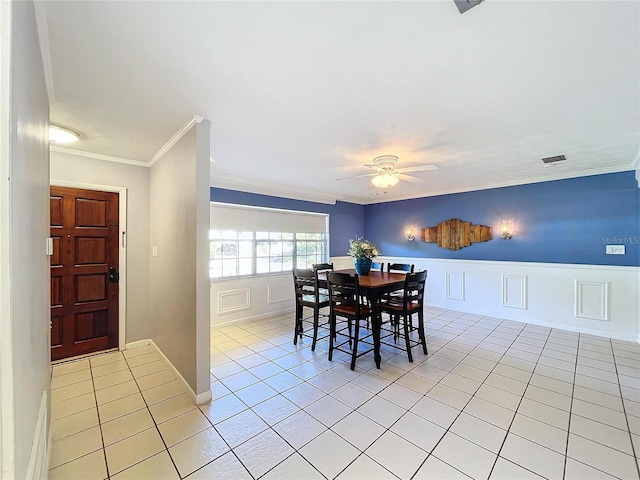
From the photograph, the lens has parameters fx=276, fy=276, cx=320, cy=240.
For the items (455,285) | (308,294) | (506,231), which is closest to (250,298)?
(308,294)

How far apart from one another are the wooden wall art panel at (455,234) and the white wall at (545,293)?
0.36 meters

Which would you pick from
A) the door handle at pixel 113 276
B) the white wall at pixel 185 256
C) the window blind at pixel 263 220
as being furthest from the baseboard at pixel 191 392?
Answer: the window blind at pixel 263 220

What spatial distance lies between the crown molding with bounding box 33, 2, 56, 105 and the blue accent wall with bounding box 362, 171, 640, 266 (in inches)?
224

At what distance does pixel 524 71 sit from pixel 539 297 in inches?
160

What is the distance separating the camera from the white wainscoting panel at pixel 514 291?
459cm

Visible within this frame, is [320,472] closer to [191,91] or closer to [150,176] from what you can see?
[191,91]

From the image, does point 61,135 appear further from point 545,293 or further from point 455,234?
point 545,293

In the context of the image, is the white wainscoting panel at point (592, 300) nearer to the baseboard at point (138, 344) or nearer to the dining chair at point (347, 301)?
the dining chair at point (347, 301)

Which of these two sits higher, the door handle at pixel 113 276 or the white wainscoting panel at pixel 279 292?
the door handle at pixel 113 276

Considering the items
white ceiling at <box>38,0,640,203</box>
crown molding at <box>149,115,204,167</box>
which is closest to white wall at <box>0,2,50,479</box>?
white ceiling at <box>38,0,640,203</box>

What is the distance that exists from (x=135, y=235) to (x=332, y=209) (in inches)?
151

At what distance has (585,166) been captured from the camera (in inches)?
151

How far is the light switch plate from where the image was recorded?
3.85 m

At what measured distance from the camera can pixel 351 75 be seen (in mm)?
1733
